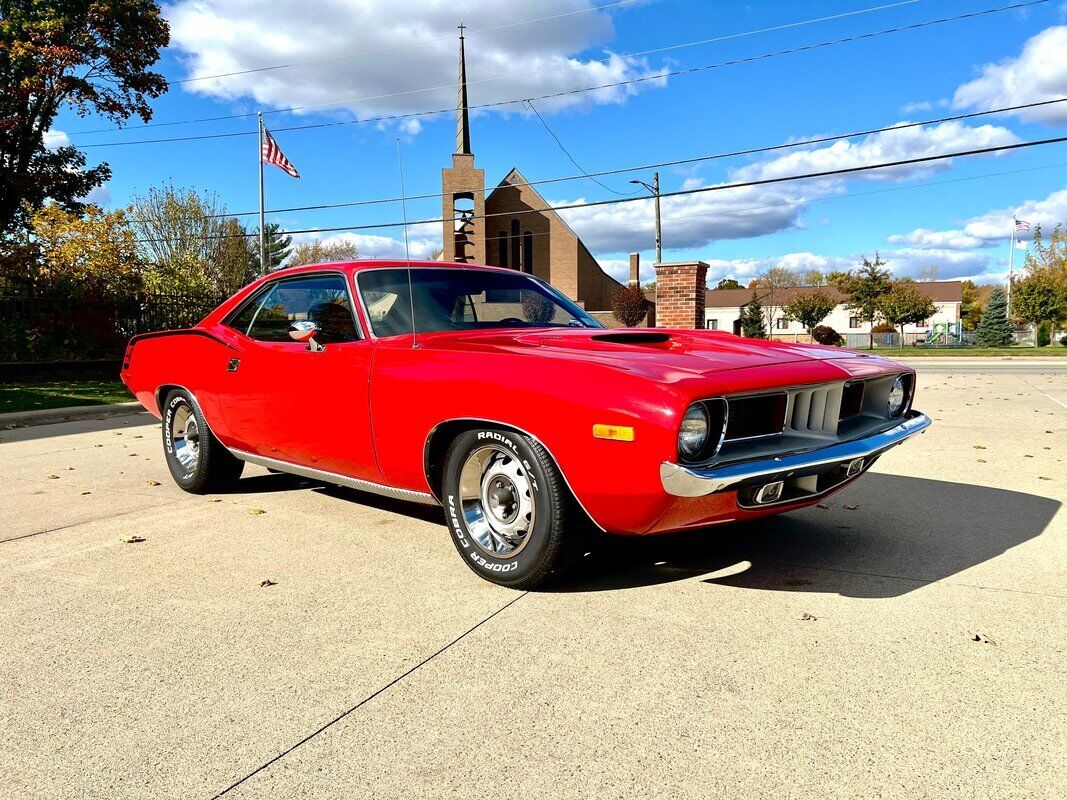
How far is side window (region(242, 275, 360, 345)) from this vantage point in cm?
455

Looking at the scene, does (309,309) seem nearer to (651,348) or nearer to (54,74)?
(651,348)

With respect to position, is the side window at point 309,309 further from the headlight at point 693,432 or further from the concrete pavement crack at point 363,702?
the headlight at point 693,432

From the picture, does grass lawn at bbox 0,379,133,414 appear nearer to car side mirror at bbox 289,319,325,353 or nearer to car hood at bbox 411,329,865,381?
car side mirror at bbox 289,319,325,353

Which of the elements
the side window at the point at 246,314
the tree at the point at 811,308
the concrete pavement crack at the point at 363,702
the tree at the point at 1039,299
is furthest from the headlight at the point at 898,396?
the tree at the point at 1039,299

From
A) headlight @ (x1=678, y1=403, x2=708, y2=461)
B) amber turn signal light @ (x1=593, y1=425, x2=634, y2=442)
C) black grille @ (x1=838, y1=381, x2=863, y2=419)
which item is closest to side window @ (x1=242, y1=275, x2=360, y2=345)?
amber turn signal light @ (x1=593, y1=425, x2=634, y2=442)

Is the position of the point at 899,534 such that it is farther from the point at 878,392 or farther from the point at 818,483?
the point at 818,483

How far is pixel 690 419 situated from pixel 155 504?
400cm

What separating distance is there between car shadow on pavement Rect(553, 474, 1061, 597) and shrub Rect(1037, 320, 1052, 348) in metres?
54.5

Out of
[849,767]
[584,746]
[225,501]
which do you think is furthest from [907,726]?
[225,501]

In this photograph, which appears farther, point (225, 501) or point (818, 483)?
point (225, 501)

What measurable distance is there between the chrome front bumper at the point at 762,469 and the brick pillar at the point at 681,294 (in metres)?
11.2

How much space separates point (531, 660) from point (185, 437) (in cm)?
405

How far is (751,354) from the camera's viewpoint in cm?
375

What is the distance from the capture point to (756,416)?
11.3 feet
